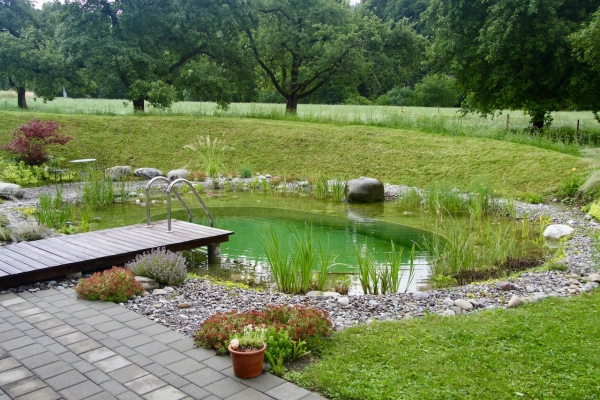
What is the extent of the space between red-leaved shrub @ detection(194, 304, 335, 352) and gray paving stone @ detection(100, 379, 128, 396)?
684 mm

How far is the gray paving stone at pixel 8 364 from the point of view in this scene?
3420 mm

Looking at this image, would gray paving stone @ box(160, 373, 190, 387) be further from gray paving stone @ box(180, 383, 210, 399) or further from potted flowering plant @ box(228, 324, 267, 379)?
potted flowering plant @ box(228, 324, 267, 379)

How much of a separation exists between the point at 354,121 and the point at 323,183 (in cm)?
691

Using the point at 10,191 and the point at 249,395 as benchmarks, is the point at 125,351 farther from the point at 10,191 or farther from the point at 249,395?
the point at 10,191

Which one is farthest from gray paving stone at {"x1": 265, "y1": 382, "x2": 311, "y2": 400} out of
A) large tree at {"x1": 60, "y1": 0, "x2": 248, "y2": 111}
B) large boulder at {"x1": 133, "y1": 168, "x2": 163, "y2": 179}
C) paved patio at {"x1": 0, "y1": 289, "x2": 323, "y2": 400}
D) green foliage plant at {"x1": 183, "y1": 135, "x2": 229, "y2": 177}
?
large tree at {"x1": 60, "y1": 0, "x2": 248, "y2": 111}

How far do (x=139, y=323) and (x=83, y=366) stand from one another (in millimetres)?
801

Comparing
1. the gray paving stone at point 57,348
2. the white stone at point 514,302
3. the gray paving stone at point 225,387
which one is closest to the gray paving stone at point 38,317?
the gray paving stone at point 57,348

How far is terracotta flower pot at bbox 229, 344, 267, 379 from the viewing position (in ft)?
10.5

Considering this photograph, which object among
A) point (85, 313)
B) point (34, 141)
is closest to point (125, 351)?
point (85, 313)

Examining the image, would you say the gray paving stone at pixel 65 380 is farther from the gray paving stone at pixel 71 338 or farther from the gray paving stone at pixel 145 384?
the gray paving stone at pixel 71 338

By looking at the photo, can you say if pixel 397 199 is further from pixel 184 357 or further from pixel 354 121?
pixel 184 357

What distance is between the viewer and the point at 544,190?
36.5ft

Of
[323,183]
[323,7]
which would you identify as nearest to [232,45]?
[323,7]

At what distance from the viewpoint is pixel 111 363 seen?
3.47 meters
